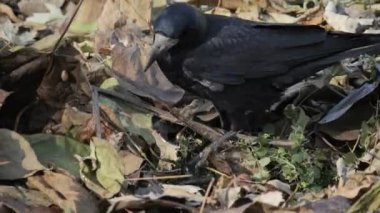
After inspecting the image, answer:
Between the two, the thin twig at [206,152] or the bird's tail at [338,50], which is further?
the bird's tail at [338,50]

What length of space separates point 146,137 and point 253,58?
2.09 ft

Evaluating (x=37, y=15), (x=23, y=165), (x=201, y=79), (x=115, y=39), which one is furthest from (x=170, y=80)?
(x=37, y=15)

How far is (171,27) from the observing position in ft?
12.4

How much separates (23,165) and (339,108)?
1.39 meters

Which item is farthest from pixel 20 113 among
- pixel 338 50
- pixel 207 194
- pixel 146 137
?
pixel 338 50

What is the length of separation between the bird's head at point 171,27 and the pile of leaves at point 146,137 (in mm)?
262

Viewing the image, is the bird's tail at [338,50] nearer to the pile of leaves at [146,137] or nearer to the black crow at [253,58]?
the black crow at [253,58]

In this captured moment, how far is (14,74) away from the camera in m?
3.65

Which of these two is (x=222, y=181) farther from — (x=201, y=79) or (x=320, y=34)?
(x=320, y=34)

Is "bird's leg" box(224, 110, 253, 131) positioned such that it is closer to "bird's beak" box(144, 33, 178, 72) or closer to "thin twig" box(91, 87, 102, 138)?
"bird's beak" box(144, 33, 178, 72)

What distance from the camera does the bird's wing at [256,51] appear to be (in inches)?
157

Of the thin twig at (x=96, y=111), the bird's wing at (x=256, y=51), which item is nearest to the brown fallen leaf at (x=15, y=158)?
the thin twig at (x=96, y=111)

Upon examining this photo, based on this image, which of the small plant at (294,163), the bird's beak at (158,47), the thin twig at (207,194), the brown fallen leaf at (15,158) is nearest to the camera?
the thin twig at (207,194)

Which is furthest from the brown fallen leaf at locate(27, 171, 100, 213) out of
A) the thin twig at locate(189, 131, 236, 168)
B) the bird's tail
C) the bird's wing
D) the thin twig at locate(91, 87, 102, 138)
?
the bird's tail
